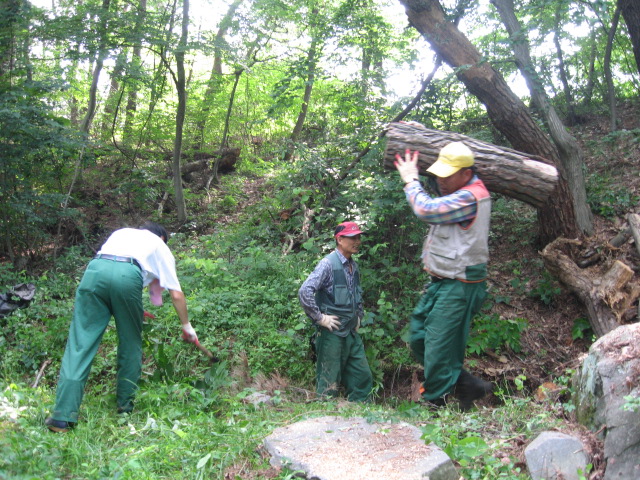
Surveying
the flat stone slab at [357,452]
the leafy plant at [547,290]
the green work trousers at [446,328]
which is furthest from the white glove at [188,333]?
the leafy plant at [547,290]

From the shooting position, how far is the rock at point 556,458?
9.44ft

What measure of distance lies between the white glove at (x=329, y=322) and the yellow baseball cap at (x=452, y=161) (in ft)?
5.54

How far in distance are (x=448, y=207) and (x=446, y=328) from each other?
39.6 inches

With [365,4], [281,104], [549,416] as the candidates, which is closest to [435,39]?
[365,4]

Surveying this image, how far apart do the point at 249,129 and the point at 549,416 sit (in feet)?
41.2

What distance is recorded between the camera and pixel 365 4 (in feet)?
27.1

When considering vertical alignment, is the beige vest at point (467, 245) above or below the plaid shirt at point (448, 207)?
below

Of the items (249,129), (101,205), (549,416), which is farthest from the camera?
(249,129)

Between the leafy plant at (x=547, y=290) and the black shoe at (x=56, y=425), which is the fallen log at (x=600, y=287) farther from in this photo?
the black shoe at (x=56, y=425)

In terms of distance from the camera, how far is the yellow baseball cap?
423 cm

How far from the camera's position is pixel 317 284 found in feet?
16.4

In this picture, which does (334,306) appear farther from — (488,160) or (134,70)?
(134,70)

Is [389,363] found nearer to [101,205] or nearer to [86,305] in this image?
[86,305]

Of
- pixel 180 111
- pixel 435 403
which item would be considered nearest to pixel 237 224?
pixel 180 111
